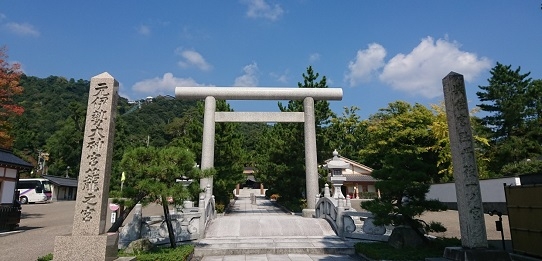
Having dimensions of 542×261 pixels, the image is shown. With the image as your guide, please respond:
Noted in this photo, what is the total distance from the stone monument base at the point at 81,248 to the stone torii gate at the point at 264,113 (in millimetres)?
10358

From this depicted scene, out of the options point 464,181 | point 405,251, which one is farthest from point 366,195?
point 464,181

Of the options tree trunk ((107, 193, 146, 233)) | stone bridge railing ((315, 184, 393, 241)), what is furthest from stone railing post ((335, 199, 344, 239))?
tree trunk ((107, 193, 146, 233))

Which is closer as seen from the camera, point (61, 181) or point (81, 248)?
point (81, 248)

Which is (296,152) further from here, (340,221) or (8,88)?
(8,88)

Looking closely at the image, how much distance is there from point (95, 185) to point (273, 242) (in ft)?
19.7

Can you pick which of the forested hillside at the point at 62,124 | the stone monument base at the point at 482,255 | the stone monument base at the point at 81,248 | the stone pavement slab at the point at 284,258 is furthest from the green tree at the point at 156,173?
the forested hillside at the point at 62,124

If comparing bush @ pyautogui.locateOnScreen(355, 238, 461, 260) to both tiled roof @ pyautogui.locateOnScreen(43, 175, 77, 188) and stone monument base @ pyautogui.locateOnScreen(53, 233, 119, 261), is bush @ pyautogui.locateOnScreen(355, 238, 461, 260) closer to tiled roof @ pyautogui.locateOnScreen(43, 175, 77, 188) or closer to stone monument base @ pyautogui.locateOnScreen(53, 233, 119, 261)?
stone monument base @ pyautogui.locateOnScreen(53, 233, 119, 261)

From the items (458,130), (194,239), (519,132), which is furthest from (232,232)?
(519,132)

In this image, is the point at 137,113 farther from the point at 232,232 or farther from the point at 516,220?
the point at 516,220

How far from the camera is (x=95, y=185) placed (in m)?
6.61

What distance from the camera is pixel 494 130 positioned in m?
27.9

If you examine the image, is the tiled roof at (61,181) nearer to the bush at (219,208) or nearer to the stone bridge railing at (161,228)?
the bush at (219,208)

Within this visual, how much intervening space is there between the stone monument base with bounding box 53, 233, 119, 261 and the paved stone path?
368cm

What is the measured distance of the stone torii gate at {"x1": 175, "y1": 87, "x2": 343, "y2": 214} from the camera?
16.8 meters
